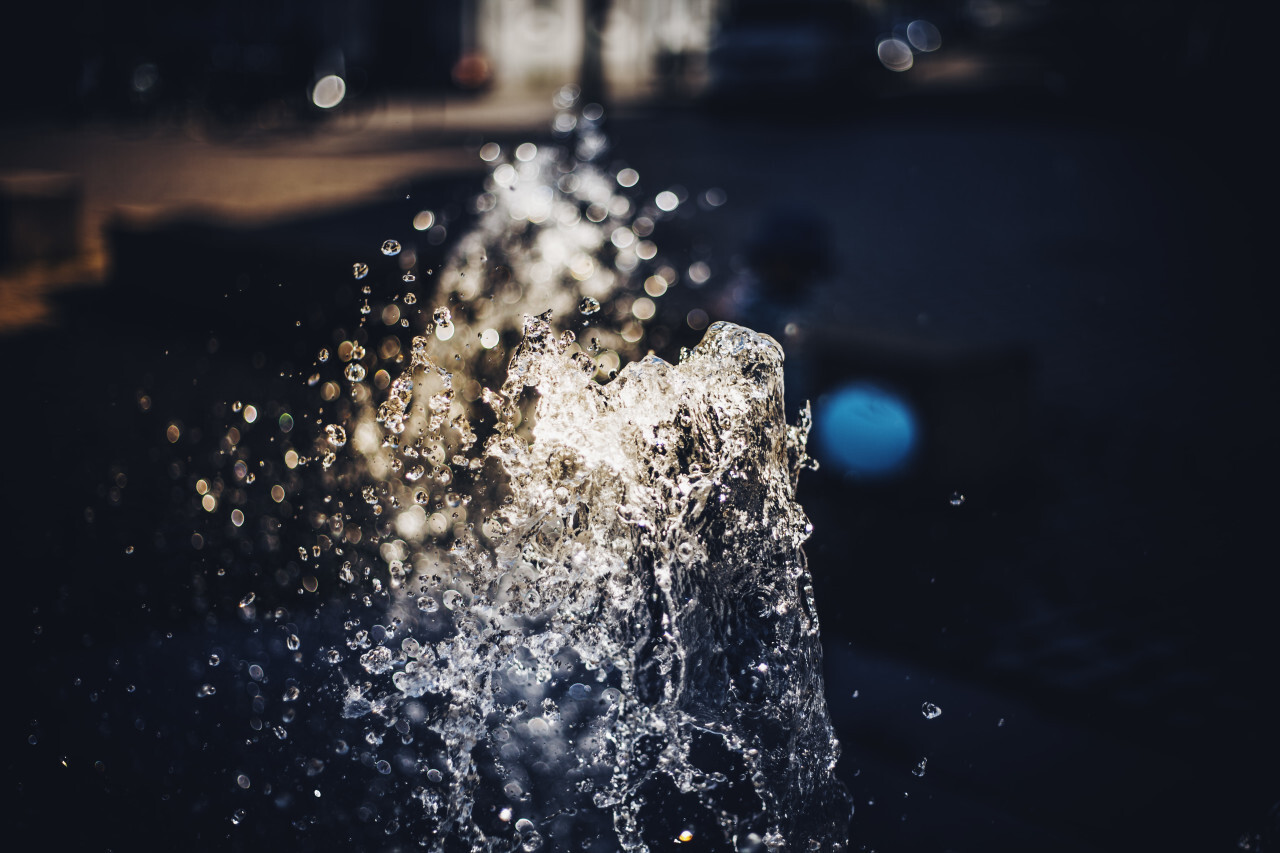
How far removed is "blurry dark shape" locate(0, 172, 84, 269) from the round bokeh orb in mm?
6997

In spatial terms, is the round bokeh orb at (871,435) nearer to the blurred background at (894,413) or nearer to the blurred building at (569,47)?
the blurred background at (894,413)

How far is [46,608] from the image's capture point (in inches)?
150

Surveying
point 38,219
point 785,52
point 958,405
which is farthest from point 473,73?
point 958,405

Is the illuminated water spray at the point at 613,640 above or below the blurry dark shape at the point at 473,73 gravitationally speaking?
below

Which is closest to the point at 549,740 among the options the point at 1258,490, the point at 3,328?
the point at 1258,490

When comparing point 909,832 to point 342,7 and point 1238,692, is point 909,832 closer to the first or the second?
point 1238,692

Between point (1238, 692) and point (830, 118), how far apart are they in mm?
18414

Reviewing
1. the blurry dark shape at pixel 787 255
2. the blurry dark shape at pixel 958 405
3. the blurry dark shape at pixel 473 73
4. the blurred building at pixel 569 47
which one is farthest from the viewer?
the blurred building at pixel 569 47

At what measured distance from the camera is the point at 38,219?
9.09 m

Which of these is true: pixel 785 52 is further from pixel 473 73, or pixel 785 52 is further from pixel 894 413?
pixel 894 413

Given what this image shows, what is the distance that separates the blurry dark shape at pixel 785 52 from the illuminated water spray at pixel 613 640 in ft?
57.5

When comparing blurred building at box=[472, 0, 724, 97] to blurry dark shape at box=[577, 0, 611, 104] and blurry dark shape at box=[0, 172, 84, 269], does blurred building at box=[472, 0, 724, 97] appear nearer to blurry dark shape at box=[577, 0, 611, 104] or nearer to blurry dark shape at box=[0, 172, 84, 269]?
blurry dark shape at box=[577, 0, 611, 104]

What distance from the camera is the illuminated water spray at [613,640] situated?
104 inches

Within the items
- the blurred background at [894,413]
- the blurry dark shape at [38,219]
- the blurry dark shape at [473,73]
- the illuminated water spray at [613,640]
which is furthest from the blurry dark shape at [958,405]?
the blurry dark shape at [473,73]
